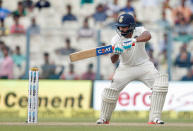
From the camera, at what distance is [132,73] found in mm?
8281

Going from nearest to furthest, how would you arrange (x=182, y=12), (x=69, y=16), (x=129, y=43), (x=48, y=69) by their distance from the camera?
(x=129, y=43)
(x=48, y=69)
(x=182, y=12)
(x=69, y=16)

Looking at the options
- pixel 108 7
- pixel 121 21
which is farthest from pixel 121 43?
pixel 108 7

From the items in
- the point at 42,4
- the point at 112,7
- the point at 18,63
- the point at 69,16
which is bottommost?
the point at 18,63

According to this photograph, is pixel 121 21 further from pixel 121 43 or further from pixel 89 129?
pixel 89 129

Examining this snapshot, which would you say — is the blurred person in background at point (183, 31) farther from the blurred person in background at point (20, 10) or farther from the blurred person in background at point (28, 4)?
the blurred person in background at point (20, 10)

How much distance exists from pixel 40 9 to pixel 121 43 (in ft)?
28.1

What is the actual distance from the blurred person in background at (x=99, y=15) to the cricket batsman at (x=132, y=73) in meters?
7.25

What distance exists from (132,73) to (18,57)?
603cm

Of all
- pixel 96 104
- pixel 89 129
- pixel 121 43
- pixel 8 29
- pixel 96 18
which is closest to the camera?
pixel 89 129

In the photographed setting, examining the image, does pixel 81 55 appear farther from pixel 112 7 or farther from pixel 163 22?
pixel 112 7

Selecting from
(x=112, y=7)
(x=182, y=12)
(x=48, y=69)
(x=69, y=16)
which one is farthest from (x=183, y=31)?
(x=48, y=69)

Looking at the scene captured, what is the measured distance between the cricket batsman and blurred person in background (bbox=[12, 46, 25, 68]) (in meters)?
5.70

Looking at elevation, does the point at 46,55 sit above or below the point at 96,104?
above

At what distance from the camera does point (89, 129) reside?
7.14 meters
